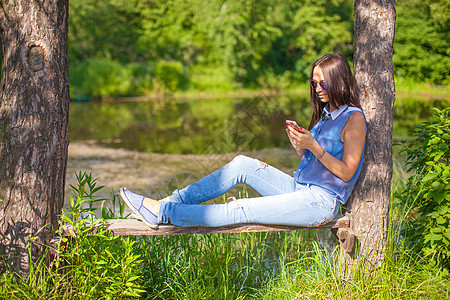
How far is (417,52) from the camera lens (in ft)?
30.6

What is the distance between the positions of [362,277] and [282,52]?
18.9 metres

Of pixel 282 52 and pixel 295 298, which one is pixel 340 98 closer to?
pixel 295 298

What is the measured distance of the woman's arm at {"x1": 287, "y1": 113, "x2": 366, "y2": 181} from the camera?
2191 mm

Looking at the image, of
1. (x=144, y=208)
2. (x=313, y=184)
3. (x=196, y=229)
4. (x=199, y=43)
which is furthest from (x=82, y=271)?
(x=199, y=43)

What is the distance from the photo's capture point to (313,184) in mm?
2338

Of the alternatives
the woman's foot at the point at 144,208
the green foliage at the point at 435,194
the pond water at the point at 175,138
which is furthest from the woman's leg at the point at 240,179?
the pond water at the point at 175,138

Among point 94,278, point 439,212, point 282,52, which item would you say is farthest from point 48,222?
point 282,52

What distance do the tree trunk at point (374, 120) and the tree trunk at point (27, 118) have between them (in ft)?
5.11

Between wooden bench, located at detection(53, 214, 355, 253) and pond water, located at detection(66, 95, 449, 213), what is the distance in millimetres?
1344

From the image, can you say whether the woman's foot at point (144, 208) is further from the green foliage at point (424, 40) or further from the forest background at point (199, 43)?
the forest background at point (199, 43)

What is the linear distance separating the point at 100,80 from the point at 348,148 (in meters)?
15.6

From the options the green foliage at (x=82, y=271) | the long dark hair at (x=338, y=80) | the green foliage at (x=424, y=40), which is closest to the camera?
the green foliage at (x=82, y=271)

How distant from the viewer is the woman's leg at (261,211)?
2.20 metres

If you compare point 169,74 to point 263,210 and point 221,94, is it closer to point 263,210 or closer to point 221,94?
point 221,94
